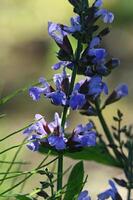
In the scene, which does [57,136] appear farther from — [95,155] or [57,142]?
[95,155]

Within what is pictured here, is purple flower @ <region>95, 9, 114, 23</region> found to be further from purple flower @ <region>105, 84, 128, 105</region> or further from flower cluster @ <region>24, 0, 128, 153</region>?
purple flower @ <region>105, 84, 128, 105</region>

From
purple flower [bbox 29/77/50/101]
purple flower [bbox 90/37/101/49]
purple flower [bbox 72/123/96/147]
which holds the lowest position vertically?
purple flower [bbox 72/123/96/147]

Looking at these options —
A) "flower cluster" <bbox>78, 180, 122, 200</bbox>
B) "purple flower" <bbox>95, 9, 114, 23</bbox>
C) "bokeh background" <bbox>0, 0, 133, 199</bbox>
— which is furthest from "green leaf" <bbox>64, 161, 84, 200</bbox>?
"bokeh background" <bbox>0, 0, 133, 199</bbox>

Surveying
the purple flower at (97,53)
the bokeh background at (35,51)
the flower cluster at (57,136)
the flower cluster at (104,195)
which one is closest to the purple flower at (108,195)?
the flower cluster at (104,195)

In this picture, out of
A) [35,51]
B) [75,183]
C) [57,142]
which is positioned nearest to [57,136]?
[57,142]

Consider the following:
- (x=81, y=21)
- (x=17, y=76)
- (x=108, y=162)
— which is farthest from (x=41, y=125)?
(x=17, y=76)

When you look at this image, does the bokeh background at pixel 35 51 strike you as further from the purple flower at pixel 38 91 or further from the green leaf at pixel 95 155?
the purple flower at pixel 38 91

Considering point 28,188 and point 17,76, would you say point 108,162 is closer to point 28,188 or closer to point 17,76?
point 28,188
